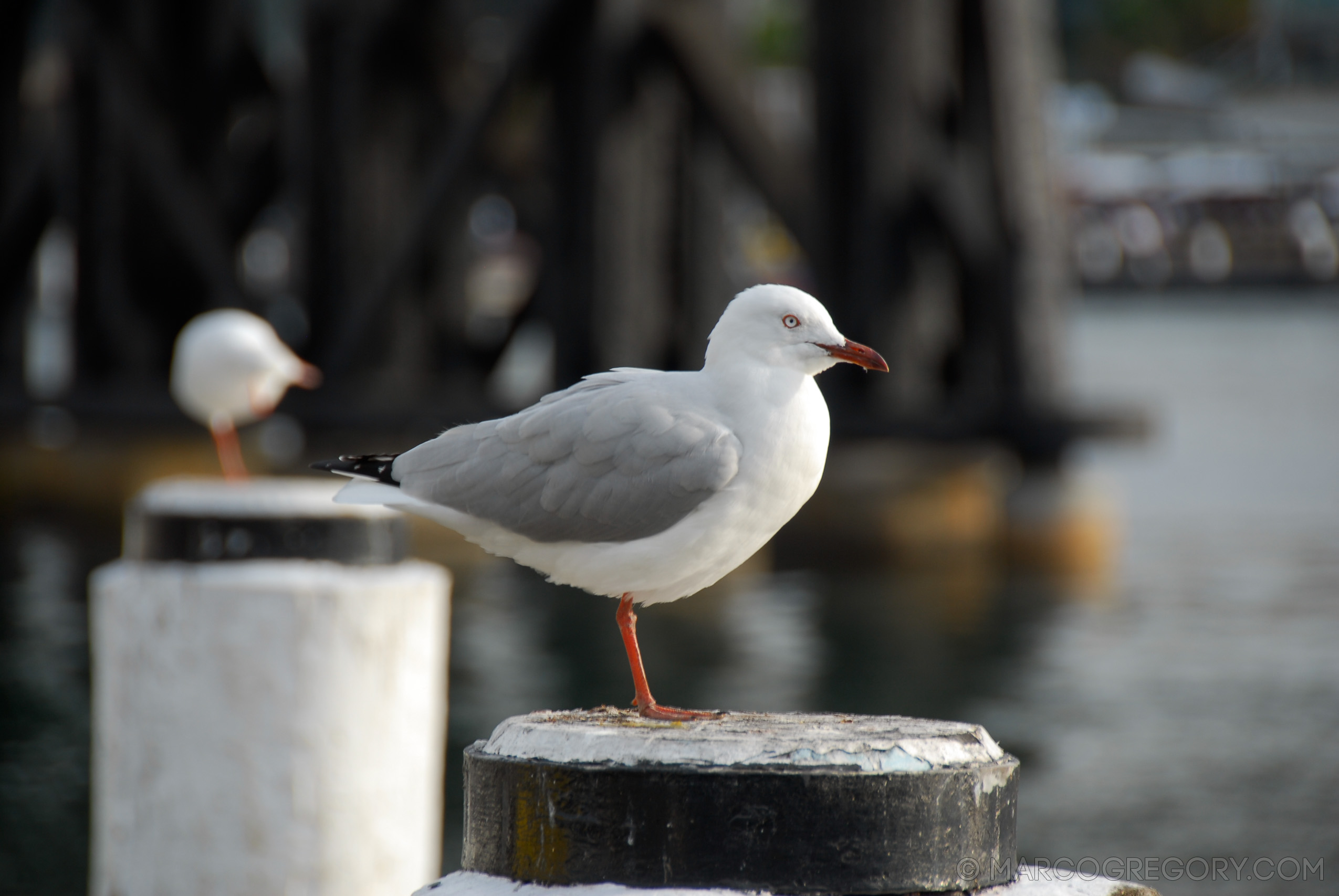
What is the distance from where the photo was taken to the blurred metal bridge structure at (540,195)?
30.2 ft

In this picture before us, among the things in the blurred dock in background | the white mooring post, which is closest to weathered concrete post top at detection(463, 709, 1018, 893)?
the white mooring post

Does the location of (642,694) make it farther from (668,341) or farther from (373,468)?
(668,341)

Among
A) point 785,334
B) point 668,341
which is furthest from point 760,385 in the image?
point 668,341

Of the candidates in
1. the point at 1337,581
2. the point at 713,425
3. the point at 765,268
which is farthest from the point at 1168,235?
the point at 713,425

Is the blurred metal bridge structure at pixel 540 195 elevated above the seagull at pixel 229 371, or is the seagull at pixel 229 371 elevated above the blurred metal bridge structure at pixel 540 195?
the blurred metal bridge structure at pixel 540 195

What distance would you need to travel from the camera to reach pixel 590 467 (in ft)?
10.9

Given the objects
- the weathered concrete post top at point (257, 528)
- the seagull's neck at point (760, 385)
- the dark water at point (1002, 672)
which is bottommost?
the dark water at point (1002, 672)

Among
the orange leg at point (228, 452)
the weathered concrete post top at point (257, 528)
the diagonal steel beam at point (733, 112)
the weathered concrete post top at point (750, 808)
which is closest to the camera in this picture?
the weathered concrete post top at point (750, 808)

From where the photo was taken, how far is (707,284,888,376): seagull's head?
10.6 ft

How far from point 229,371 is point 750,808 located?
583cm

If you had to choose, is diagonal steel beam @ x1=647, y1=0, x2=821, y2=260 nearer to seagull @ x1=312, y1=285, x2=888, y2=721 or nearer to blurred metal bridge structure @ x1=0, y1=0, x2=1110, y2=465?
blurred metal bridge structure @ x1=0, y1=0, x2=1110, y2=465

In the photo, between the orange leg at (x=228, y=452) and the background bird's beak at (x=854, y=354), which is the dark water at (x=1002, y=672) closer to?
the orange leg at (x=228, y=452)

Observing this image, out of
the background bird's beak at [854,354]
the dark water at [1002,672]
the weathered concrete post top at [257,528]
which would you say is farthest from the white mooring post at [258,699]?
the background bird's beak at [854,354]

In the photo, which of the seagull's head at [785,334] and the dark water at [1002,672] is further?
the dark water at [1002,672]
